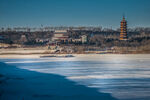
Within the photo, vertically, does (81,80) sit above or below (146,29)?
below

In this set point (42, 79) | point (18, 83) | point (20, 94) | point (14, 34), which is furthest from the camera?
point (14, 34)

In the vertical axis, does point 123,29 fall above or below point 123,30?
above

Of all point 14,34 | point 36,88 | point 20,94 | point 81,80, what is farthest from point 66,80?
point 14,34

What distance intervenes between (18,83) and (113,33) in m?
71.2

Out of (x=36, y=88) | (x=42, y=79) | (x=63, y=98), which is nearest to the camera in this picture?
(x=63, y=98)

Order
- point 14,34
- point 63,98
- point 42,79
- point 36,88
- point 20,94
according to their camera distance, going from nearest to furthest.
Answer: point 63,98 → point 20,94 → point 36,88 → point 42,79 → point 14,34

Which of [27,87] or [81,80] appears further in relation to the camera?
[81,80]

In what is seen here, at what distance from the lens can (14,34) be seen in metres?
73.9

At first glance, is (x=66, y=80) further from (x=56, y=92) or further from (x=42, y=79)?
(x=56, y=92)

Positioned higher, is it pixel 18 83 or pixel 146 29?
pixel 146 29

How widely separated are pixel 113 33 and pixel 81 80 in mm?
70136

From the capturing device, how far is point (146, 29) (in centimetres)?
8488

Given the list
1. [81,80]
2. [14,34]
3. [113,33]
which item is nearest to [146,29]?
[113,33]

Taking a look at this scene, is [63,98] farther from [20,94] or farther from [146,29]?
[146,29]
